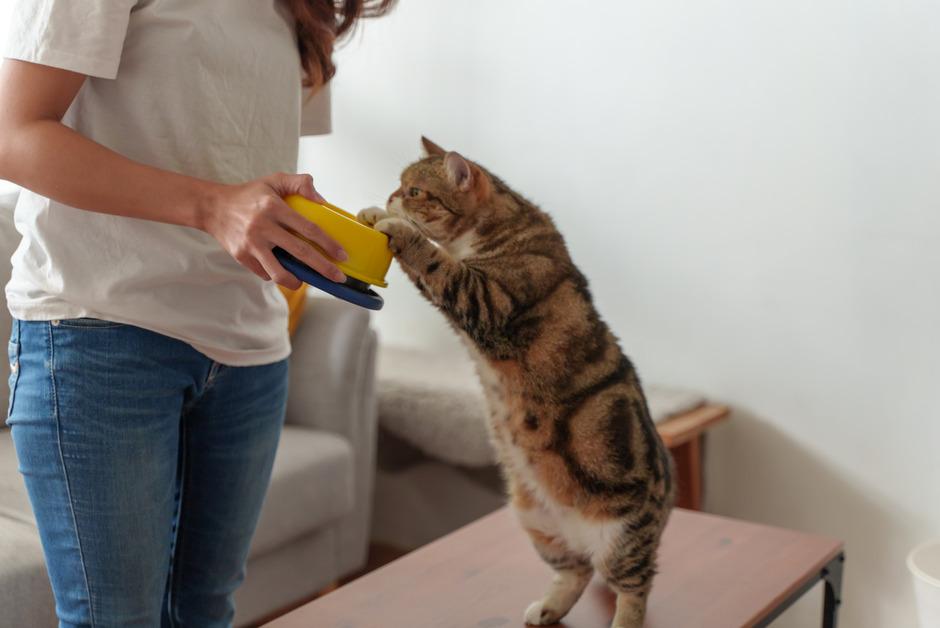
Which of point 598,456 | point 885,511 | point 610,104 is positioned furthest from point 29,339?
point 885,511

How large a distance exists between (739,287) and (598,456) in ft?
3.93

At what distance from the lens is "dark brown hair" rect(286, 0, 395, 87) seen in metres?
1.09

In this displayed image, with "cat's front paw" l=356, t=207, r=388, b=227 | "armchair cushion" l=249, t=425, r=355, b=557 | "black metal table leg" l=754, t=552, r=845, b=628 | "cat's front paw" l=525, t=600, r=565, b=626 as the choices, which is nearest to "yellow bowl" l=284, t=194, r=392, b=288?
"cat's front paw" l=356, t=207, r=388, b=227

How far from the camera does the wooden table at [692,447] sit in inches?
81.4

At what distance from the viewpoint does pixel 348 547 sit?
227cm

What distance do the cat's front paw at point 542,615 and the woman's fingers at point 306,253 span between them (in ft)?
1.90

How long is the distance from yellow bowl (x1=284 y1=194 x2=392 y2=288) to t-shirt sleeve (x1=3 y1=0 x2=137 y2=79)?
0.69ft

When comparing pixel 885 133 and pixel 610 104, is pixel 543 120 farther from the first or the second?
pixel 885 133

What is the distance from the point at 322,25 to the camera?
1105 mm

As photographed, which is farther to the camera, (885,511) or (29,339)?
(885,511)

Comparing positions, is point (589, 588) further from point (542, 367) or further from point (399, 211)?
point (399, 211)

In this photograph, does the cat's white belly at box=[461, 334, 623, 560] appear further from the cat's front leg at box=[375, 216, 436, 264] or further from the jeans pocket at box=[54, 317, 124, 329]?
the jeans pocket at box=[54, 317, 124, 329]

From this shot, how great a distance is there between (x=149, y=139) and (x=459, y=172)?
35 centimetres

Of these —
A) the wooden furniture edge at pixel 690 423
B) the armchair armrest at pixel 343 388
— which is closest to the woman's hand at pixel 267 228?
the wooden furniture edge at pixel 690 423
